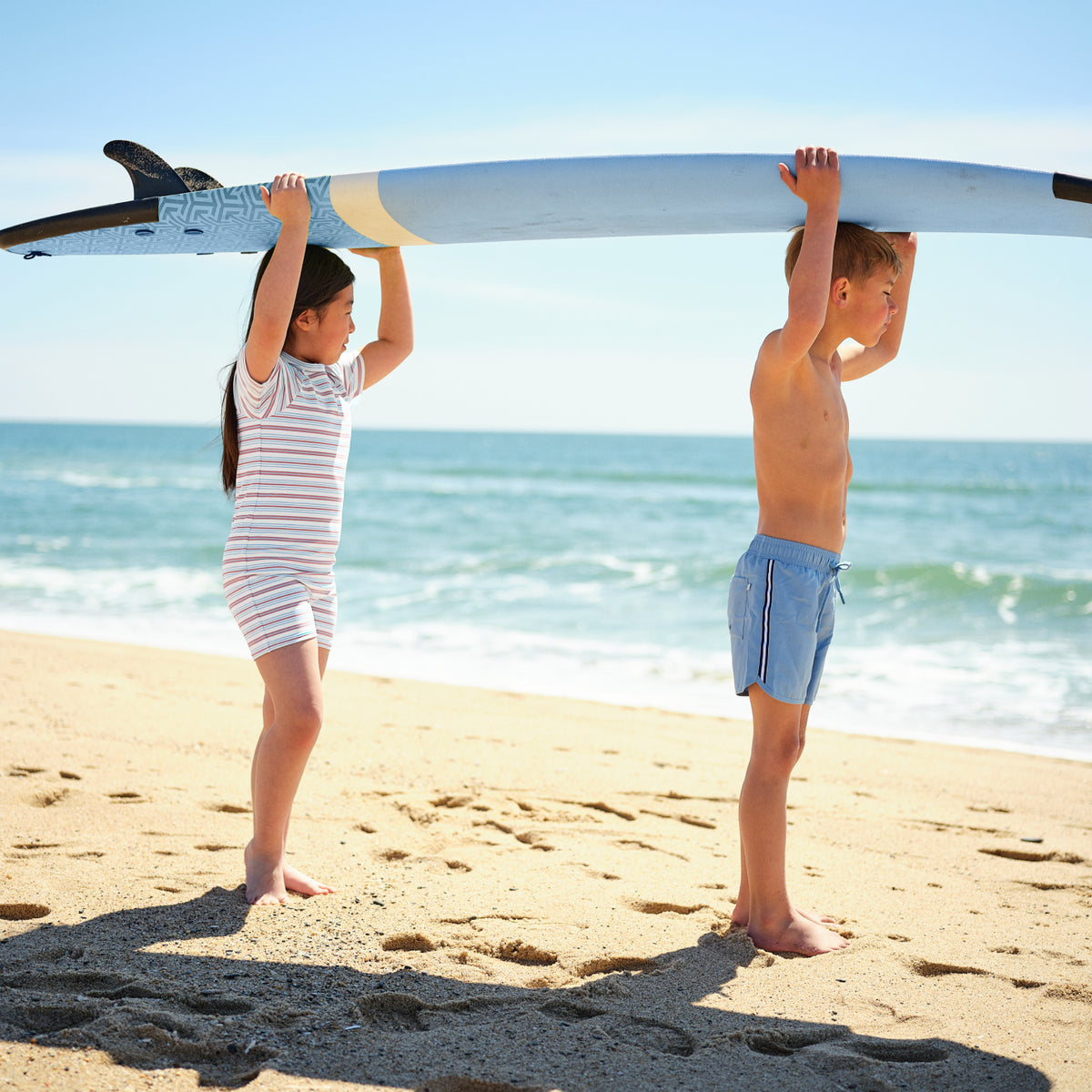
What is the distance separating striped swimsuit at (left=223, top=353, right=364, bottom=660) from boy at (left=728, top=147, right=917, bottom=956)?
1.12 meters

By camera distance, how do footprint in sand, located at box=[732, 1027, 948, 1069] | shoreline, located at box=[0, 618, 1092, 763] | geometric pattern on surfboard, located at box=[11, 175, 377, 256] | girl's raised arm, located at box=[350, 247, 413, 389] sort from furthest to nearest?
shoreline, located at box=[0, 618, 1092, 763], girl's raised arm, located at box=[350, 247, 413, 389], geometric pattern on surfboard, located at box=[11, 175, 377, 256], footprint in sand, located at box=[732, 1027, 948, 1069]

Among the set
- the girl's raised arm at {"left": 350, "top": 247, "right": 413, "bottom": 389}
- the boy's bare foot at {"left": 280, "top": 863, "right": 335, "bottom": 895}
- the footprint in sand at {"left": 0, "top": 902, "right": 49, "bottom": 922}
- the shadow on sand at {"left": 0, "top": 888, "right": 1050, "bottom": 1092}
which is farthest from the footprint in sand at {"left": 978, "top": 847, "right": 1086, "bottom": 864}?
the footprint in sand at {"left": 0, "top": 902, "right": 49, "bottom": 922}

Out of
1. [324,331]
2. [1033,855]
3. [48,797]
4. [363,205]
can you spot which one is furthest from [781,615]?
[48,797]

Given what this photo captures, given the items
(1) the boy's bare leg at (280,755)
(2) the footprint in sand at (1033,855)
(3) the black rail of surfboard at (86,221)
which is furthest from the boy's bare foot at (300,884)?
(2) the footprint in sand at (1033,855)

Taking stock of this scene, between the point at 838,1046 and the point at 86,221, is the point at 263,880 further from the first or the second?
the point at 86,221

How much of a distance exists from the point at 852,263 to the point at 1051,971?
6.08ft

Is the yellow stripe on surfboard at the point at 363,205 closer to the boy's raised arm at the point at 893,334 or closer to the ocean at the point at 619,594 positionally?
the ocean at the point at 619,594

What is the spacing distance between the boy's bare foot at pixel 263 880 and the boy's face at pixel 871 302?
6.96 feet

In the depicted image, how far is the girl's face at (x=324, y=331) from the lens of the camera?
274 centimetres

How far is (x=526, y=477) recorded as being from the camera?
33750mm

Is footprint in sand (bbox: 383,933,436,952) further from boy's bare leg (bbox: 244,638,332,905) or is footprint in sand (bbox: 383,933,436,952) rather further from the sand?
boy's bare leg (bbox: 244,638,332,905)

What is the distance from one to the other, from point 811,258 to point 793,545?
2.31 feet

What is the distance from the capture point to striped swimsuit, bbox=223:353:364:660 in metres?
2.58

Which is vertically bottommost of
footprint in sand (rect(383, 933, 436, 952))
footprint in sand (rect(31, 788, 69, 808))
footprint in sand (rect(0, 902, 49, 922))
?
footprint in sand (rect(31, 788, 69, 808))
